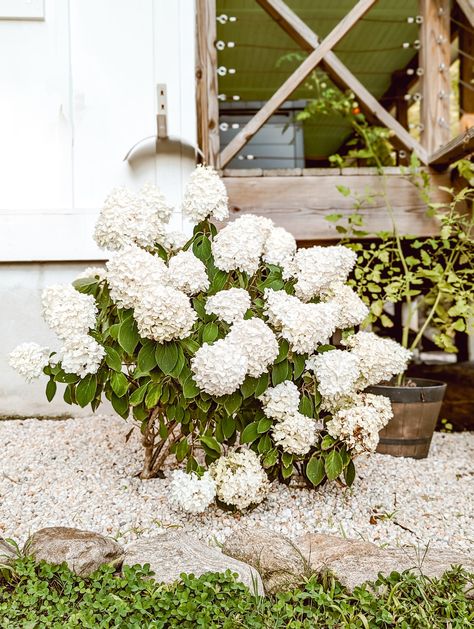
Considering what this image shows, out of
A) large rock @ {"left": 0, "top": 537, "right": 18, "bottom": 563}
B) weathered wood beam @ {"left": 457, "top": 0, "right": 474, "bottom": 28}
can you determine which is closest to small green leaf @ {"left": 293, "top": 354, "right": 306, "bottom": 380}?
large rock @ {"left": 0, "top": 537, "right": 18, "bottom": 563}

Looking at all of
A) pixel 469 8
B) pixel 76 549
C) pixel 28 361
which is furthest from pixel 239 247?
pixel 469 8

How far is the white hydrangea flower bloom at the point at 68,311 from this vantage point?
214 cm

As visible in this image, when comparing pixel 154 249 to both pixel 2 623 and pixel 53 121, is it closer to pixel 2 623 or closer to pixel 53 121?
pixel 2 623

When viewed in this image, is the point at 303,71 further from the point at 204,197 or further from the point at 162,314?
the point at 162,314

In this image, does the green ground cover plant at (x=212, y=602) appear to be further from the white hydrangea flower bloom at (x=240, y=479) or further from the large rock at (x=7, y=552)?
the white hydrangea flower bloom at (x=240, y=479)

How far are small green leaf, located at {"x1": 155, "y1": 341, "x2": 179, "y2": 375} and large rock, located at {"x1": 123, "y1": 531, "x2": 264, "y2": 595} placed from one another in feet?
1.84

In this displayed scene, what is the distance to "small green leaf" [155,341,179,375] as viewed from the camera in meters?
2.07

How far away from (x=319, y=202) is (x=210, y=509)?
6.69 feet

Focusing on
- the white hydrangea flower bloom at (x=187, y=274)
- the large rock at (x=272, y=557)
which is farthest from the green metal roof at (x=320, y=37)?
the large rock at (x=272, y=557)

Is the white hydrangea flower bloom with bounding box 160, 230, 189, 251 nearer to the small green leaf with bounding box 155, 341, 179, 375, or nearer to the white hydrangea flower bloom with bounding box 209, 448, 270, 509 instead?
the small green leaf with bounding box 155, 341, 179, 375

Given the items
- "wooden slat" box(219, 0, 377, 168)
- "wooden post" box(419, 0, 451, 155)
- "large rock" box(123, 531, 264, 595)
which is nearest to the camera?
"large rock" box(123, 531, 264, 595)

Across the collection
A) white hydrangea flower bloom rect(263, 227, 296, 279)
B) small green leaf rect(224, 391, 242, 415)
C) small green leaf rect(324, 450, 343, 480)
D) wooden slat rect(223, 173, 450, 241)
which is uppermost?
wooden slat rect(223, 173, 450, 241)

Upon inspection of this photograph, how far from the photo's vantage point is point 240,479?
2148 millimetres

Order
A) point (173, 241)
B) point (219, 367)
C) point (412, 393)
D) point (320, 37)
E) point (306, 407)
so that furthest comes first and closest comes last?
1. point (320, 37)
2. point (412, 393)
3. point (173, 241)
4. point (306, 407)
5. point (219, 367)
